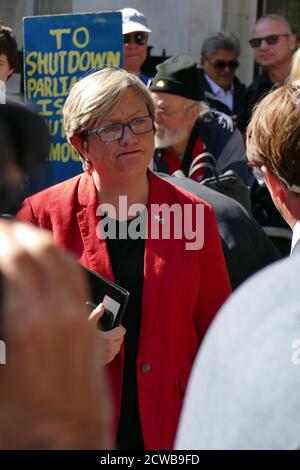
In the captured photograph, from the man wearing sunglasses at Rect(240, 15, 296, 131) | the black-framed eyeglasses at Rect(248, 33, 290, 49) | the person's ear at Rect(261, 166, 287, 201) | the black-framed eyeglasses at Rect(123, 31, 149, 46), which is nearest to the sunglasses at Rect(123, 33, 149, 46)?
the black-framed eyeglasses at Rect(123, 31, 149, 46)

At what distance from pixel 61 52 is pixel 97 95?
2.05m

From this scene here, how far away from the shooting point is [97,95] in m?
3.11

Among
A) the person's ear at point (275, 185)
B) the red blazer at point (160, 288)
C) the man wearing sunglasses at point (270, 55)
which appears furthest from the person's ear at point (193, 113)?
the person's ear at point (275, 185)

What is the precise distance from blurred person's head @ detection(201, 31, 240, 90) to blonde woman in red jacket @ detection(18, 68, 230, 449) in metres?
4.71

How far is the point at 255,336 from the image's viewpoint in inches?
54.1

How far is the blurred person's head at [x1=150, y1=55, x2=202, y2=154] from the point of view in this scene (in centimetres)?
508

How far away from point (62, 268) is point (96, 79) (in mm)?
2240

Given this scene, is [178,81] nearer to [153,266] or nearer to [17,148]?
[153,266]

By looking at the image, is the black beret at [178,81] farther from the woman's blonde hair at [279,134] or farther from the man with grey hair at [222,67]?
the woman's blonde hair at [279,134]

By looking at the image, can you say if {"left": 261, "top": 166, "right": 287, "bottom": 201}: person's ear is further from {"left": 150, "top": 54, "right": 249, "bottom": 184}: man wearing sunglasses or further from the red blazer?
{"left": 150, "top": 54, "right": 249, "bottom": 184}: man wearing sunglasses

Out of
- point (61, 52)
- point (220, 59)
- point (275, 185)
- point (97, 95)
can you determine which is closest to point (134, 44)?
point (61, 52)

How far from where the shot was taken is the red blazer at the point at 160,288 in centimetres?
298

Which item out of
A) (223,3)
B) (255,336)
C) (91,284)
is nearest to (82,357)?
A: (255,336)

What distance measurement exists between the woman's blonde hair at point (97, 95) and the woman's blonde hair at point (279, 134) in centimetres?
62
